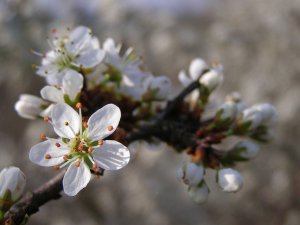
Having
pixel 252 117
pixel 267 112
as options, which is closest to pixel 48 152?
pixel 252 117

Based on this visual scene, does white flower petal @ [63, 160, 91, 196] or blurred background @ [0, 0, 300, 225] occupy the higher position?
white flower petal @ [63, 160, 91, 196]

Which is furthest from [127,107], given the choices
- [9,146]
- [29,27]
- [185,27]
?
[185,27]

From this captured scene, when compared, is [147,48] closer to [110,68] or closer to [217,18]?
[217,18]

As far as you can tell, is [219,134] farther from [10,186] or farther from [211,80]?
[10,186]

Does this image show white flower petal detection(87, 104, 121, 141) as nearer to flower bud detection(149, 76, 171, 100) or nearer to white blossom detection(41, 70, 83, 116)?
white blossom detection(41, 70, 83, 116)

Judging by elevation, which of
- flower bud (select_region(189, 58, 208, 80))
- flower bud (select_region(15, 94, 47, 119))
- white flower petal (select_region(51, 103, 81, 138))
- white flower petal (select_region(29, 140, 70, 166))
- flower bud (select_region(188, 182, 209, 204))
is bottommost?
flower bud (select_region(15, 94, 47, 119))

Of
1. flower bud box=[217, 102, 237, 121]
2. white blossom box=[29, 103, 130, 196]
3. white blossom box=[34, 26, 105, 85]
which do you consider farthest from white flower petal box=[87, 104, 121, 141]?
flower bud box=[217, 102, 237, 121]
